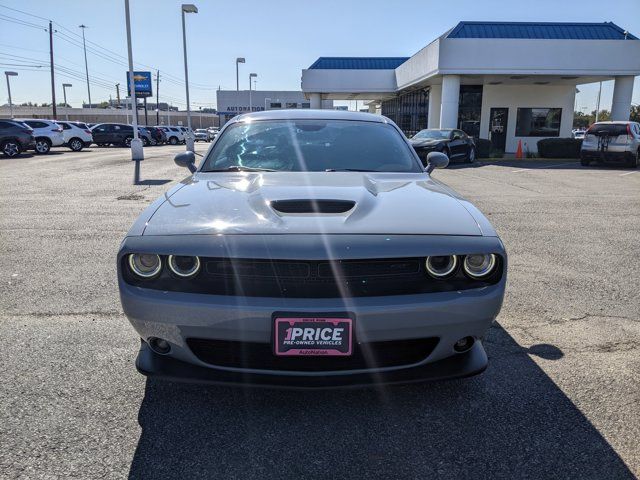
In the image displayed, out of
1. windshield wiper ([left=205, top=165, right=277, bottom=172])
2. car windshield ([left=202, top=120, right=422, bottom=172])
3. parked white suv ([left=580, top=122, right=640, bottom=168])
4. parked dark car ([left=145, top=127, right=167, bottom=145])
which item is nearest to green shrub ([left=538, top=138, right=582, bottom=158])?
parked white suv ([left=580, top=122, right=640, bottom=168])

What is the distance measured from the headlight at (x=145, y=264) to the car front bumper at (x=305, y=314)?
5 cm

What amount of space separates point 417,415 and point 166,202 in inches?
70.1

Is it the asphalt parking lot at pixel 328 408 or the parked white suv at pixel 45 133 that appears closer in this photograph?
the asphalt parking lot at pixel 328 408

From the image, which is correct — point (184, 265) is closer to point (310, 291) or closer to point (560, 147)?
point (310, 291)

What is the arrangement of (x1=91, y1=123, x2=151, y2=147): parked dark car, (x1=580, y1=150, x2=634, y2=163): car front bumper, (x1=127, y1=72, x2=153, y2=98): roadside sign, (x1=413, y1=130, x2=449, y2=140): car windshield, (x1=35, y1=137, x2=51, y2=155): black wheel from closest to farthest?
(x1=580, y1=150, x2=634, y2=163): car front bumper < (x1=413, y1=130, x2=449, y2=140): car windshield < (x1=35, y1=137, x2=51, y2=155): black wheel < (x1=91, y1=123, x2=151, y2=147): parked dark car < (x1=127, y1=72, x2=153, y2=98): roadside sign

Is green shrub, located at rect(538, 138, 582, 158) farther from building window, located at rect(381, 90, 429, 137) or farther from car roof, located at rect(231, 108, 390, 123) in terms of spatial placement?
car roof, located at rect(231, 108, 390, 123)

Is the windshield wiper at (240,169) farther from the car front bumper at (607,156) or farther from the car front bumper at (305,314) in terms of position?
the car front bumper at (607,156)

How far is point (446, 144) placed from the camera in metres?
18.6

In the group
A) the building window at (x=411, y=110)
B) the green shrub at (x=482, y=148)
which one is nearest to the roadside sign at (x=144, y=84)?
the building window at (x=411, y=110)

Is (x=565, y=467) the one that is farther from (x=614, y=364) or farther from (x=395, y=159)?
(x=395, y=159)

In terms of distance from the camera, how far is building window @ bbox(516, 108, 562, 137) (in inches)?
1077

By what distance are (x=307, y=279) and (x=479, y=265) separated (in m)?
0.85

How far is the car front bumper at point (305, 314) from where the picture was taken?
2.24 meters

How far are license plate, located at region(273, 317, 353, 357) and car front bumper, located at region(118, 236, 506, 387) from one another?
0.04 meters
